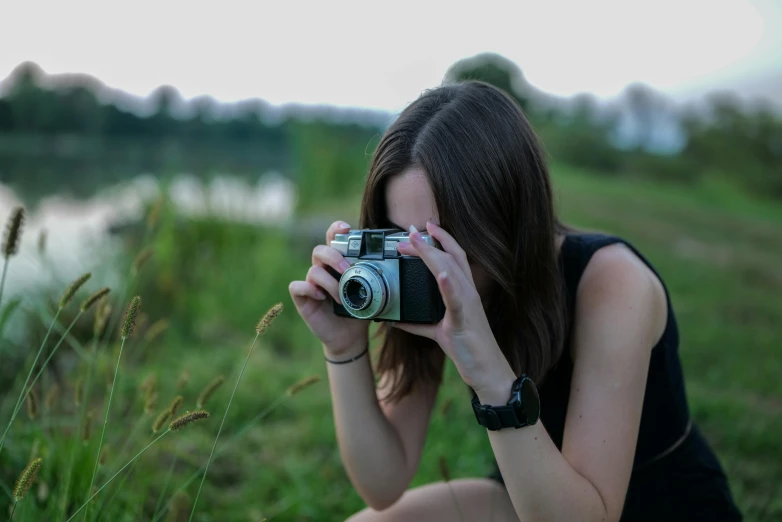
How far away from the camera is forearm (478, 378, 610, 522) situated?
1063 millimetres

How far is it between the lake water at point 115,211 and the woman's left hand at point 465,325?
255cm

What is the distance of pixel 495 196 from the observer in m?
1.20

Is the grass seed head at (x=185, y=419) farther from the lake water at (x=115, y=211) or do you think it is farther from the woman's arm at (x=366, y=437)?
the lake water at (x=115, y=211)

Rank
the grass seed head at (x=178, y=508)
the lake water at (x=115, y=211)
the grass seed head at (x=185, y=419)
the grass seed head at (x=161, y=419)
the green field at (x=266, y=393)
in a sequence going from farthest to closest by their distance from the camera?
the lake water at (x=115, y=211)
the green field at (x=266, y=393)
the grass seed head at (x=178, y=508)
the grass seed head at (x=161, y=419)
the grass seed head at (x=185, y=419)

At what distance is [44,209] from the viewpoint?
520 cm

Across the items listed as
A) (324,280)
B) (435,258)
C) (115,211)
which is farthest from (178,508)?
(115,211)

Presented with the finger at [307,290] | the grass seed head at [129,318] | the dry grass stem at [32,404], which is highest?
the grass seed head at [129,318]

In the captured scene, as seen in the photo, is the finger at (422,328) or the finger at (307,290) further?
the finger at (307,290)

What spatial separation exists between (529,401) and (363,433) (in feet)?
1.52

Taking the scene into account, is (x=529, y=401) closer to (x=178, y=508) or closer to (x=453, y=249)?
(x=453, y=249)

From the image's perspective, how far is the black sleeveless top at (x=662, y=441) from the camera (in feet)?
4.33

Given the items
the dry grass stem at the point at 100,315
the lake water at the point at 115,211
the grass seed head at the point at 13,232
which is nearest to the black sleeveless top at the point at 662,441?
the dry grass stem at the point at 100,315

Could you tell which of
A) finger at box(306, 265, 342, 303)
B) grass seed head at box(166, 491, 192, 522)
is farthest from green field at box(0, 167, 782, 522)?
finger at box(306, 265, 342, 303)

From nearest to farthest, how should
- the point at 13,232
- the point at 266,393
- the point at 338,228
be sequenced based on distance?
the point at 13,232 → the point at 338,228 → the point at 266,393
